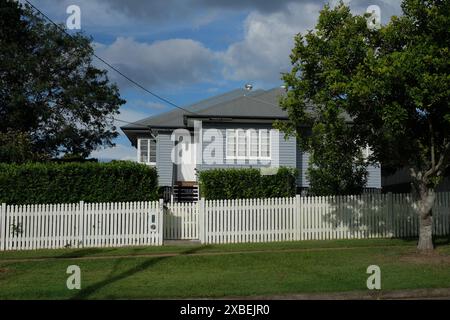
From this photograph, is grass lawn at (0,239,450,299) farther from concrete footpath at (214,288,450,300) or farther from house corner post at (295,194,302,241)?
house corner post at (295,194,302,241)

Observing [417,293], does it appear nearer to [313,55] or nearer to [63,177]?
[313,55]

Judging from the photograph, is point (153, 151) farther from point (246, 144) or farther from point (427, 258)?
point (427, 258)

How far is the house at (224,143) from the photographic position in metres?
25.8

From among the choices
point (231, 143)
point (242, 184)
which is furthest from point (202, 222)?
point (231, 143)

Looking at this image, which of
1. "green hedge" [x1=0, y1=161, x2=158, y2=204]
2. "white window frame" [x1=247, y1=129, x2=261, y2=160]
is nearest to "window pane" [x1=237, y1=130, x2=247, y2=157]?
"white window frame" [x1=247, y1=129, x2=261, y2=160]

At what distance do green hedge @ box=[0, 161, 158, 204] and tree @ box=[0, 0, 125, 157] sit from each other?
33.3ft

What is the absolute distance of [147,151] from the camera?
30.5m

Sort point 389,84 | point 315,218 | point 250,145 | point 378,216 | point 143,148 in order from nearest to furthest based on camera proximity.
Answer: point 389,84, point 315,218, point 378,216, point 250,145, point 143,148

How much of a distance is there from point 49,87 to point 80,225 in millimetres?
13850

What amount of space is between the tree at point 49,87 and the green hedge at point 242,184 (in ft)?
38.5

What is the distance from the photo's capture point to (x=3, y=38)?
28703 mm

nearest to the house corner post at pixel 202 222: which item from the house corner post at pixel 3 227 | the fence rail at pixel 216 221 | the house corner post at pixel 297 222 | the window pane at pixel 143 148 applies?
the fence rail at pixel 216 221

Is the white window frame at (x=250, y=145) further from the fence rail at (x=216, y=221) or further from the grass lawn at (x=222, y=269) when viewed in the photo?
the grass lawn at (x=222, y=269)

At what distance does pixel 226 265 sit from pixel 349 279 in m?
3.37
